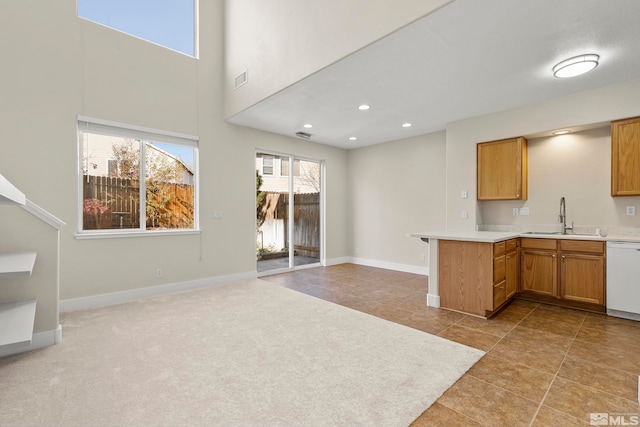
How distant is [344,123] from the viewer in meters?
4.95

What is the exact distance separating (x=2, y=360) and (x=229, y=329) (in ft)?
5.69

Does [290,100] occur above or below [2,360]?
above

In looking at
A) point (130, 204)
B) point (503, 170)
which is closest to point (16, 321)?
point (130, 204)

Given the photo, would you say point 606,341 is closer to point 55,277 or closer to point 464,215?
point 464,215

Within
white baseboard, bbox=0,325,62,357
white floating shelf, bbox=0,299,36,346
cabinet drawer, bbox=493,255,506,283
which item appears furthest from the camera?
cabinet drawer, bbox=493,255,506,283

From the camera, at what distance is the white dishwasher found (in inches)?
123

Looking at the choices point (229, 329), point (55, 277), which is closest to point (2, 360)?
point (55, 277)

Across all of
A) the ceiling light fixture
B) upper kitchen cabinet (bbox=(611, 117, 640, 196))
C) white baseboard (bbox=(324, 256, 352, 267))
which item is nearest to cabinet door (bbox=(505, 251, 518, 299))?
upper kitchen cabinet (bbox=(611, 117, 640, 196))

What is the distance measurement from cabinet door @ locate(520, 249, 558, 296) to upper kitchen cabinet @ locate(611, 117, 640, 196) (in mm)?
1045

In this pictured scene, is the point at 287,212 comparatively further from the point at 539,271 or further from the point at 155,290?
the point at 539,271

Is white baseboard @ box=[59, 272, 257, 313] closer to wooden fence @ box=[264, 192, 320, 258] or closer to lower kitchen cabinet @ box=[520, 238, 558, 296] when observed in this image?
wooden fence @ box=[264, 192, 320, 258]

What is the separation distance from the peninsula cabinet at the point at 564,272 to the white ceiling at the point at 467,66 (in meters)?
1.94

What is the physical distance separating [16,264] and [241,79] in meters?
3.51

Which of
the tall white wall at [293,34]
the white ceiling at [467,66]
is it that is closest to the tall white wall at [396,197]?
the white ceiling at [467,66]
